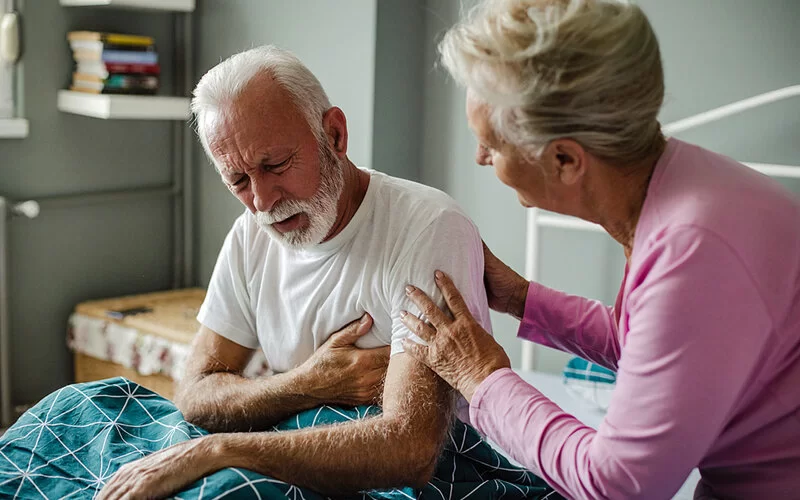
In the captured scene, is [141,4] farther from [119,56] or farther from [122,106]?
[122,106]

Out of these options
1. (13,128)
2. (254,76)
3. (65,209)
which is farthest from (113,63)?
(254,76)

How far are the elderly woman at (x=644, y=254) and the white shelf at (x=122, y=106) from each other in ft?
6.29

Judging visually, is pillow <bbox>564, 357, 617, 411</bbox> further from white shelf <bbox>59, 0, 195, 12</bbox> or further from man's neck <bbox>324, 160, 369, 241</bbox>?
white shelf <bbox>59, 0, 195, 12</bbox>

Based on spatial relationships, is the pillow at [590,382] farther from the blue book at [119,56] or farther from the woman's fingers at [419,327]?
the blue book at [119,56]

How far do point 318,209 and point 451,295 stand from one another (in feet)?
0.99

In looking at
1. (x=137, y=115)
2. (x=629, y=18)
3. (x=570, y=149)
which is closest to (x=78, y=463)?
(x=570, y=149)

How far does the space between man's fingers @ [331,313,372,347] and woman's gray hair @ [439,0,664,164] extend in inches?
20.1

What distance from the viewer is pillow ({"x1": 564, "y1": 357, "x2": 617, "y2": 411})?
2.20m

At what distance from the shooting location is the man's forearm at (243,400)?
59.9 inches

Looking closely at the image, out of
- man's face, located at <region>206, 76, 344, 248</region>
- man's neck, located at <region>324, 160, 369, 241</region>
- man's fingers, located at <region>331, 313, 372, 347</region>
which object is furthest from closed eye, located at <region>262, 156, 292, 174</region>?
man's fingers, located at <region>331, 313, 372, 347</region>

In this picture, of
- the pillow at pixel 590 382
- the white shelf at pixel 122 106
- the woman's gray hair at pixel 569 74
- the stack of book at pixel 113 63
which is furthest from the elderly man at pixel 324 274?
the stack of book at pixel 113 63

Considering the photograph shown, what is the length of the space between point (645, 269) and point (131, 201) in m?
2.51

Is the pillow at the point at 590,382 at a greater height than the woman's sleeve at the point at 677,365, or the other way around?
the woman's sleeve at the point at 677,365

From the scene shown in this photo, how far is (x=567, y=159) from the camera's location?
1104mm
